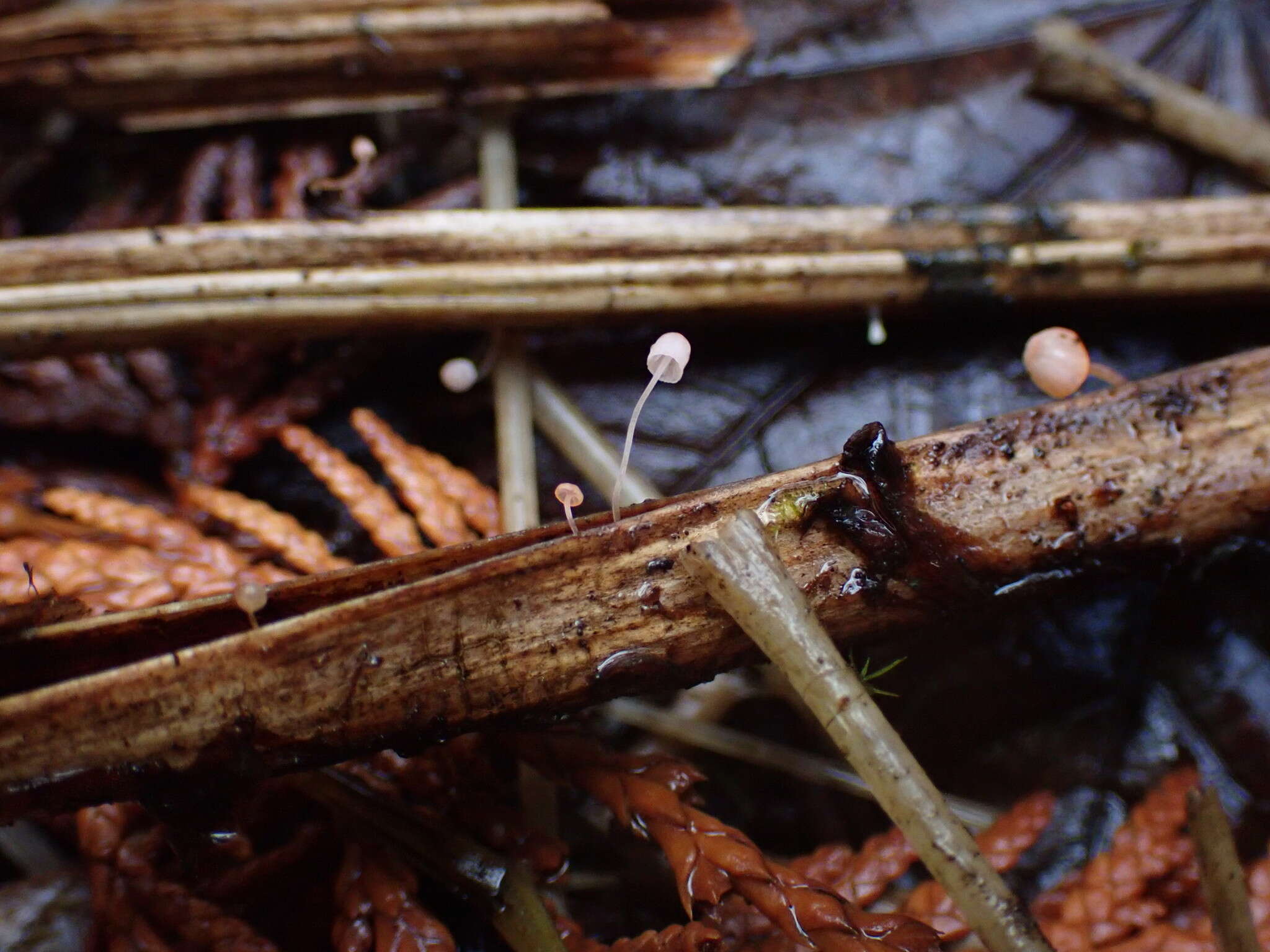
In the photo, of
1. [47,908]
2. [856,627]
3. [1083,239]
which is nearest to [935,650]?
[856,627]

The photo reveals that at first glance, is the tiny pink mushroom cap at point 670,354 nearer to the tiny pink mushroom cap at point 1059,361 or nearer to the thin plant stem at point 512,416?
the thin plant stem at point 512,416

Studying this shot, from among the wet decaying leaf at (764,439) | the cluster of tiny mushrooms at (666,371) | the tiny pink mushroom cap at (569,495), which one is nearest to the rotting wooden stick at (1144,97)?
the wet decaying leaf at (764,439)

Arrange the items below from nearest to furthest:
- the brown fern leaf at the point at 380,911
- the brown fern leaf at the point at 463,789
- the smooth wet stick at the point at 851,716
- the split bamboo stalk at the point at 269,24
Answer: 1. the smooth wet stick at the point at 851,716
2. the brown fern leaf at the point at 380,911
3. the brown fern leaf at the point at 463,789
4. the split bamboo stalk at the point at 269,24

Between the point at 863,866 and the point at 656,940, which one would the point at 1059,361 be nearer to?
the point at 863,866

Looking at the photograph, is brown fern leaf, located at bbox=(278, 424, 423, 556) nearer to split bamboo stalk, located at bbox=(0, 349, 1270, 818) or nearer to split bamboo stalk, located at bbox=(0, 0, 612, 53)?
split bamboo stalk, located at bbox=(0, 349, 1270, 818)

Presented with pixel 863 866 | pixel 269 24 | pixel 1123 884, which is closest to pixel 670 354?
pixel 863 866

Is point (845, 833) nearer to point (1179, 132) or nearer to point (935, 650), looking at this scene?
point (935, 650)

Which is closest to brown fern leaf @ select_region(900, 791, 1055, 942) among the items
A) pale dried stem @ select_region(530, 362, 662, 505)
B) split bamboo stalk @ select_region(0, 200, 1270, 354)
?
pale dried stem @ select_region(530, 362, 662, 505)
